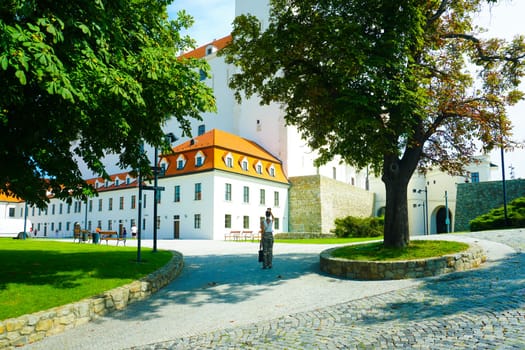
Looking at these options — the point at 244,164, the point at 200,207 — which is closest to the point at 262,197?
the point at 244,164

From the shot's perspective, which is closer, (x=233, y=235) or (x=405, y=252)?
(x=405, y=252)

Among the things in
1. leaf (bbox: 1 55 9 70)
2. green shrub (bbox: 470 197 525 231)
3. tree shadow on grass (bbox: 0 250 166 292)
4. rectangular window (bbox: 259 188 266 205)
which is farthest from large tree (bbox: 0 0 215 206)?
rectangular window (bbox: 259 188 266 205)

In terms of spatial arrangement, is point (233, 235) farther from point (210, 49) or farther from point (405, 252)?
point (210, 49)

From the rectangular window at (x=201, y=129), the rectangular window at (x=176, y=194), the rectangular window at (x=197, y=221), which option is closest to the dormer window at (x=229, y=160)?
the rectangular window at (x=197, y=221)

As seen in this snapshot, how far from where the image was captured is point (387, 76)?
39.4 feet

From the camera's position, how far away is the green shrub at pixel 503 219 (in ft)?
81.1

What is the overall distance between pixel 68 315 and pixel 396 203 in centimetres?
1011

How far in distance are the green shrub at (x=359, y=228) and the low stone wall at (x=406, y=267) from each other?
20.5 m

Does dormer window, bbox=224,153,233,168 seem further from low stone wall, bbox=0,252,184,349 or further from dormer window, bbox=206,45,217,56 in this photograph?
low stone wall, bbox=0,252,184,349

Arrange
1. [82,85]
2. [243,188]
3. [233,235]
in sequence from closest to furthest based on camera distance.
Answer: [82,85] → [233,235] → [243,188]

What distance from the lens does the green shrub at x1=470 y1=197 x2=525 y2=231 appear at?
2472 centimetres

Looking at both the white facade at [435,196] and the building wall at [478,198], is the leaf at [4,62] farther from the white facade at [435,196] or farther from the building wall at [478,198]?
the white facade at [435,196]

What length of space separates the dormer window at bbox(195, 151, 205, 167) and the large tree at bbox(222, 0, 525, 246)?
2368 centimetres

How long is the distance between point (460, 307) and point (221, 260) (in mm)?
9817
